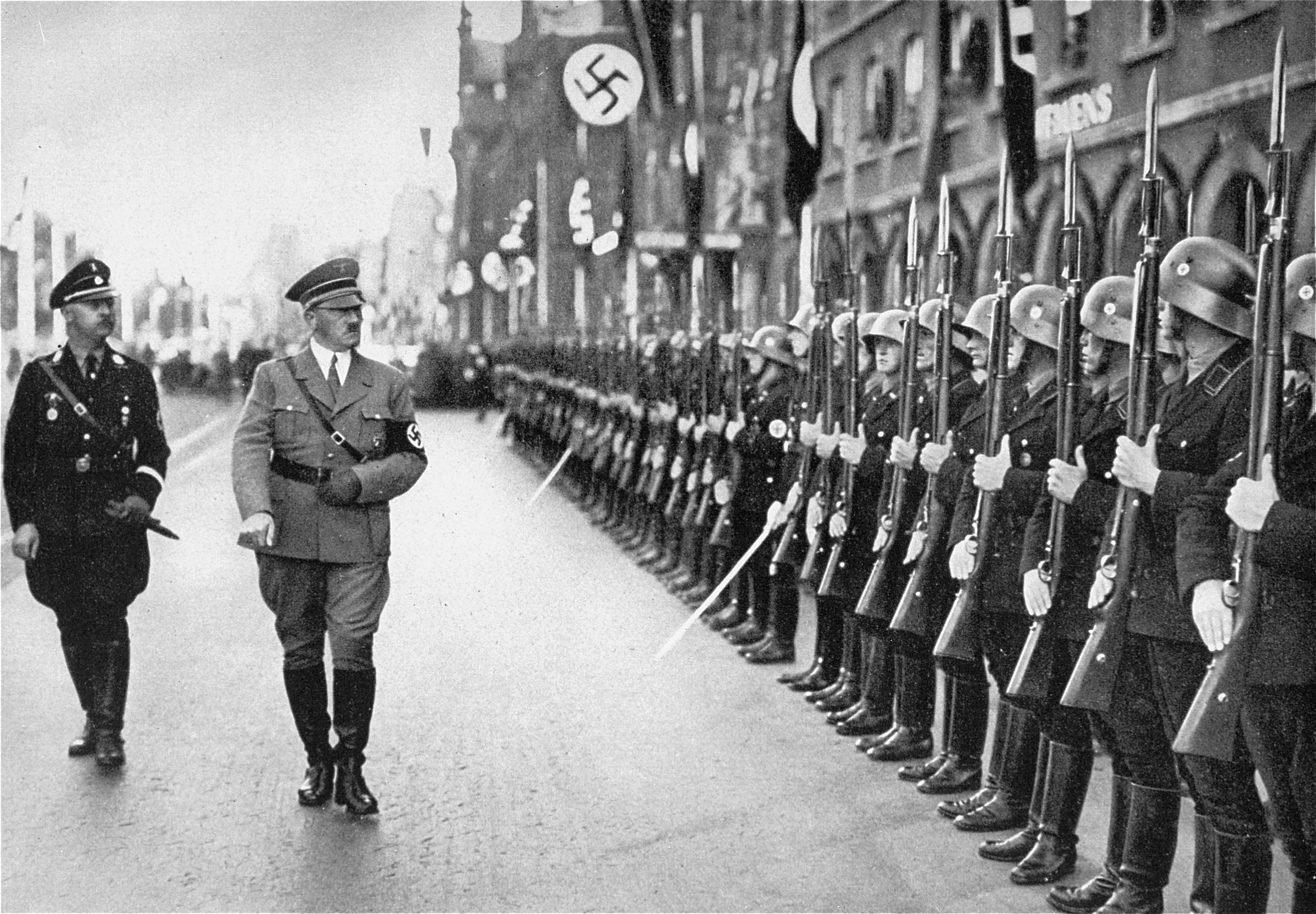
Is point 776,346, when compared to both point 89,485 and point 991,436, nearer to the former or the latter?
point 991,436

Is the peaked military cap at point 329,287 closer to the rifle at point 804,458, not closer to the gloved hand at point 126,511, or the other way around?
the gloved hand at point 126,511

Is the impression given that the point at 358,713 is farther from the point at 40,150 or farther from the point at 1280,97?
the point at 1280,97

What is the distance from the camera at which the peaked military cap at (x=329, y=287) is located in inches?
213

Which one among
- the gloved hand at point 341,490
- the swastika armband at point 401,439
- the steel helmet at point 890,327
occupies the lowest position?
the gloved hand at point 341,490

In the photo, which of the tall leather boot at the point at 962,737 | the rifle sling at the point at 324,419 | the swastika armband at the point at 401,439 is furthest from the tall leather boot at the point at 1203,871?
the rifle sling at the point at 324,419

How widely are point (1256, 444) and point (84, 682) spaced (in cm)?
430

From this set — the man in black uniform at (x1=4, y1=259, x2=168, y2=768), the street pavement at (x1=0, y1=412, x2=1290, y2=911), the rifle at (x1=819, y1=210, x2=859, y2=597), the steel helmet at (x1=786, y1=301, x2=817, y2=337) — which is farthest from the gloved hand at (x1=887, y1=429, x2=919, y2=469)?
the man in black uniform at (x1=4, y1=259, x2=168, y2=768)

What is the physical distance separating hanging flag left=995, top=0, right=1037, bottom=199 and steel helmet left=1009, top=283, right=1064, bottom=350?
7.90 m

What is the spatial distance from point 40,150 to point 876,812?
396 centimetres

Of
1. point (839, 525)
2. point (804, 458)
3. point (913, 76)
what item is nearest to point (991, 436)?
point (839, 525)

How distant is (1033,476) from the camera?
490cm

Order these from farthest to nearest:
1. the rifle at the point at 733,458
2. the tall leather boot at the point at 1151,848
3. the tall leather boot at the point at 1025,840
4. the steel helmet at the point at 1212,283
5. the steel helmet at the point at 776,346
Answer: the rifle at the point at 733,458
the steel helmet at the point at 776,346
the tall leather boot at the point at 1025,840
the tall leather boot at the point at 1151,848
the steel helmet at the point at 1212,283

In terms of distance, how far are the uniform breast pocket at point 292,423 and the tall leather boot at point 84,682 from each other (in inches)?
51.5

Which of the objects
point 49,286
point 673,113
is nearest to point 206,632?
point 49,286
